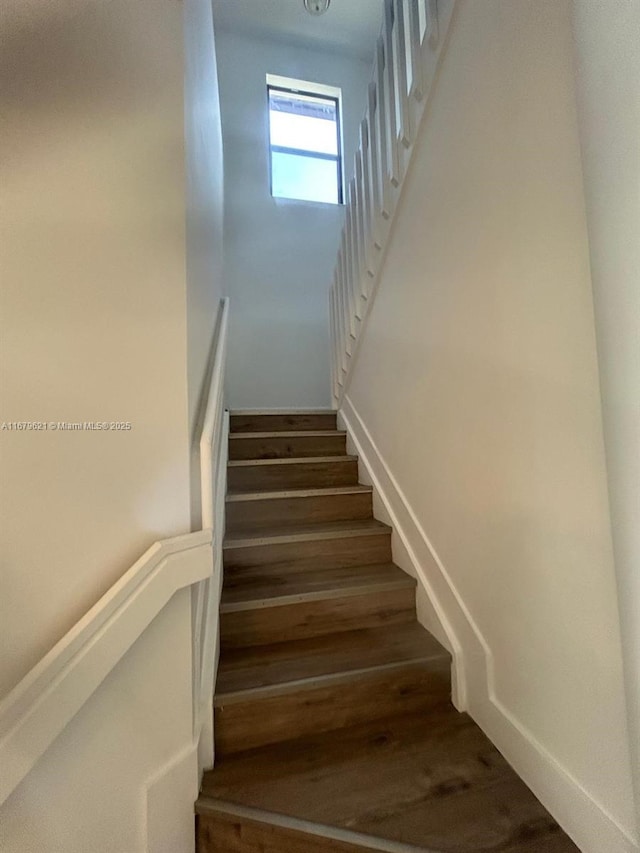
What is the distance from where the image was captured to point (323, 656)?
1431 millimetres

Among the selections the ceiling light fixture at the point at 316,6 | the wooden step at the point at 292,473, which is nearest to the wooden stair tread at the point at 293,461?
the wooden step at the point at 292,473

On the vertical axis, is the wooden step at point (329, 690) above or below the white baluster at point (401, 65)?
below

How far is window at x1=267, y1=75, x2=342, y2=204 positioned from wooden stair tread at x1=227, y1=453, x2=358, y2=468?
8.38 ft

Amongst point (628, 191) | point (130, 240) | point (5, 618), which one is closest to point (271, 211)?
point (130, 240)

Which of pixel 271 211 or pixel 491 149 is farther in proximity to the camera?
pixel 271 211

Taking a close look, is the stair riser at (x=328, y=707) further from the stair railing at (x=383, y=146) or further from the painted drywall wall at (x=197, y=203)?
the stair railing at (x=383, y=146)

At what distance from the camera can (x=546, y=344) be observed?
3.43 ft

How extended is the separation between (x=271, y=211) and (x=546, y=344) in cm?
319

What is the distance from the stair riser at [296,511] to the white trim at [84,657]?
3.16 feet

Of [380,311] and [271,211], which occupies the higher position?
[271,211]

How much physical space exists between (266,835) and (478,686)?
Result: 0.72 m

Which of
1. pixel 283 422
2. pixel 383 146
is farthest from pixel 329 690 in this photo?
pixel 383 146

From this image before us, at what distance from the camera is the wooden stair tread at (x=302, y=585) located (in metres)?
1.53

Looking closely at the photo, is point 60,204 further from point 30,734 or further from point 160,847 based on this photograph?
point 160,847
